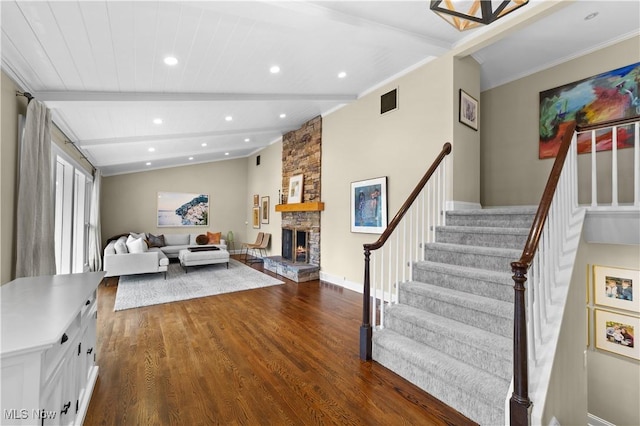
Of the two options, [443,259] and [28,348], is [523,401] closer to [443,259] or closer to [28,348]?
[443,259]

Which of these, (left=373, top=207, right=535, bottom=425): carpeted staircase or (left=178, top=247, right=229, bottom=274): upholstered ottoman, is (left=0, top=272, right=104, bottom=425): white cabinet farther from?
(left=178, top=247, right=229, bottom=274): upholstered ottoman

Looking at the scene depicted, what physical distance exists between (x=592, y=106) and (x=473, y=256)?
269cm

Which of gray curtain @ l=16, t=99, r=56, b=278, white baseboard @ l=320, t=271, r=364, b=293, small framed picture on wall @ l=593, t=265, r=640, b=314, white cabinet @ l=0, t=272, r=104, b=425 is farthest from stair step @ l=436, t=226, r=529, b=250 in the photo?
gray curtain @ l=16, t=99, r=56, b=278

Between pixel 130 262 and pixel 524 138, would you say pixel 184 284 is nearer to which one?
pixel 130 262

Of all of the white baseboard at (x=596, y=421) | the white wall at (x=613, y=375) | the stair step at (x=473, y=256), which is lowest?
the white baseboard at (x=596, y=421)

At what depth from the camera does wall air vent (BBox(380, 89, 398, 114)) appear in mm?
4316

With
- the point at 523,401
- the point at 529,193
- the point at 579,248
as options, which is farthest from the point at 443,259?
the point at 529,193

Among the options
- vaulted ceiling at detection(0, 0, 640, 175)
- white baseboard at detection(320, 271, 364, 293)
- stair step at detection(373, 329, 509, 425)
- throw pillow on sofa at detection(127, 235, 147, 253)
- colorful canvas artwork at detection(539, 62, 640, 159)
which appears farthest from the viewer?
throw pillow on sofa at detection(127, 235, 147, 253)

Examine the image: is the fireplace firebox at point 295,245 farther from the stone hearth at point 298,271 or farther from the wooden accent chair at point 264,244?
the wooden accent chair at point 264,244

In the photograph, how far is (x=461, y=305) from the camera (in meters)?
2.38

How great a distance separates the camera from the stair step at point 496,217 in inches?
114

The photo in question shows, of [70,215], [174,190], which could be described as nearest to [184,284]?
[70,215]

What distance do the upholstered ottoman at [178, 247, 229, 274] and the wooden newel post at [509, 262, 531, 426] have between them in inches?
250

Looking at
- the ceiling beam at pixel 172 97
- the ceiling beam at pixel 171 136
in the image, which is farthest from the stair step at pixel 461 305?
the ceiling beam at pixel 171 136
